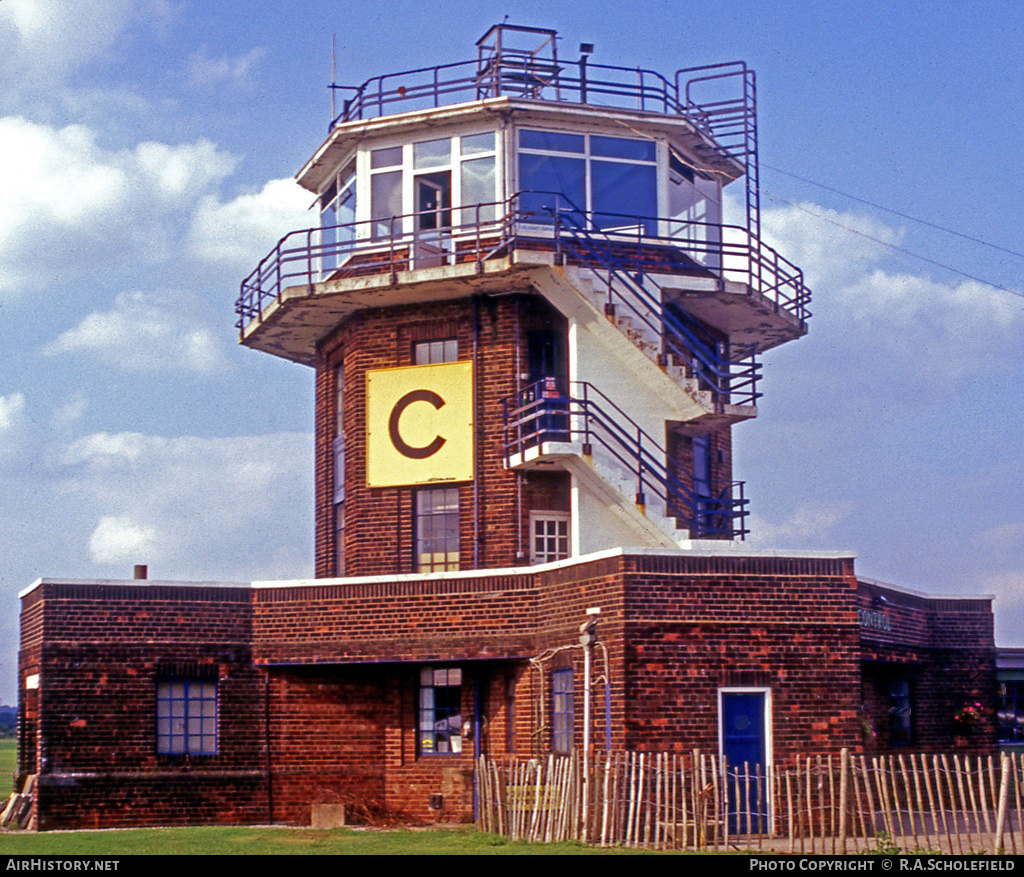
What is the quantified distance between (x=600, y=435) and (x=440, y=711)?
561 cm

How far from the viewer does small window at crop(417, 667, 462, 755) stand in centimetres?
2758

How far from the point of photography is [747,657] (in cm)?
2284

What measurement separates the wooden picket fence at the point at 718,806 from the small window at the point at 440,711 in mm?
4165

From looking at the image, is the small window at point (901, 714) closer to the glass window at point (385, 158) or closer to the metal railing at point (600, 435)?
the metal railing at point (600, 435)

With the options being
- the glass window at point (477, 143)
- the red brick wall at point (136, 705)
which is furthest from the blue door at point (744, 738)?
the glass window at point (477, 143)

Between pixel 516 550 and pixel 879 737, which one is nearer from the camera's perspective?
pixel 516 550

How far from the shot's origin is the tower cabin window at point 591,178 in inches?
1163

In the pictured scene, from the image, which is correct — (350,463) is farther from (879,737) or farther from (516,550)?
(879,737)

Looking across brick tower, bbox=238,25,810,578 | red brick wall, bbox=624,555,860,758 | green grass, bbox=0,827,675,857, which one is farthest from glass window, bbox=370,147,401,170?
green grass, bbox=0,827,675,857

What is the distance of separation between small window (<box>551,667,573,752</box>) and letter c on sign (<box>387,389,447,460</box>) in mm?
5886

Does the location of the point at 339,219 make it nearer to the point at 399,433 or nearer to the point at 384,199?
the point at 384,199

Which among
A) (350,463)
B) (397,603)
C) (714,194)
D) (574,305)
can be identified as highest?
(714,194)
